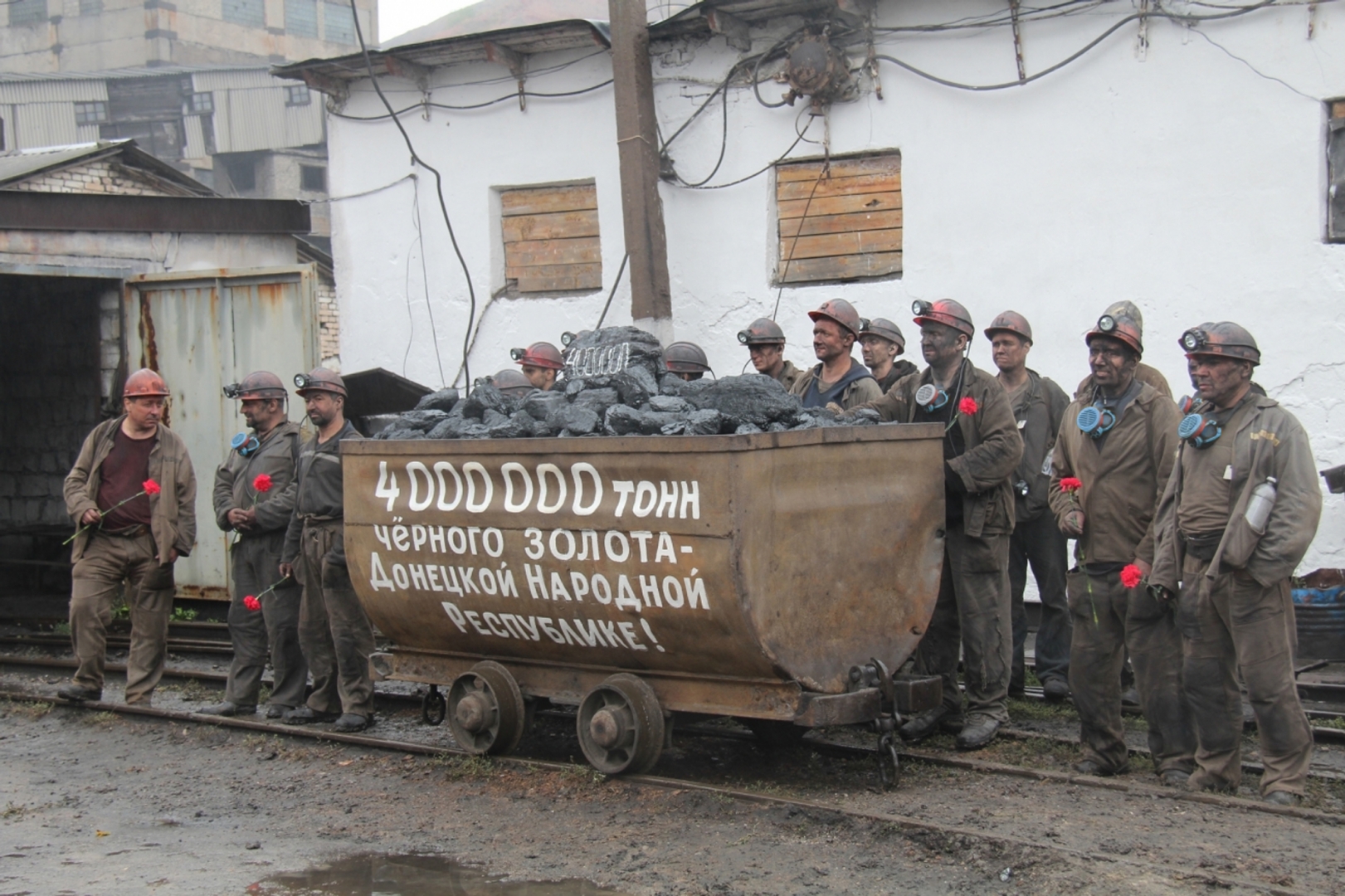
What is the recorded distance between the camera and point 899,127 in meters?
10.8

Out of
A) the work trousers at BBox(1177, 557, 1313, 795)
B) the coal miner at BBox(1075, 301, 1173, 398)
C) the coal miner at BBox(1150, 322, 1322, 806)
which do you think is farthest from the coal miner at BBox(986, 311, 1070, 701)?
the work trousers at BBox(1177, 557, 1313, 795)

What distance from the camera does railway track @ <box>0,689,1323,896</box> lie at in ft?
15.8

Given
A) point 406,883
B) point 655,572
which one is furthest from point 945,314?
point 406,883

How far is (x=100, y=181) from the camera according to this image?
16.7 meters

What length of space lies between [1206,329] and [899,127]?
5.48m

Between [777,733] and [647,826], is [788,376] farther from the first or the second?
[647,826]

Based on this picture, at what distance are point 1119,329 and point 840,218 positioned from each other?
5.21 m

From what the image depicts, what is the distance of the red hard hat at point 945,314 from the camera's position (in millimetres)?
6832

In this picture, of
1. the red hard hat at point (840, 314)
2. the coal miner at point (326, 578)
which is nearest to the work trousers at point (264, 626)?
the coal miner at point (326, 578)

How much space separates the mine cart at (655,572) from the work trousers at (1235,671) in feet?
3.80

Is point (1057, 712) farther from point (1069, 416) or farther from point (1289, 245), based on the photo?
point (1289, 245)

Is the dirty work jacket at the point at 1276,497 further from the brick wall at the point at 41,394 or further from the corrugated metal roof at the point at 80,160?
the corrugated metal roof at the point at 80,160

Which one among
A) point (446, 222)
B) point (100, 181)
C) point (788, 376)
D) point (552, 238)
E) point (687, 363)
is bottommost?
point (788, 376)

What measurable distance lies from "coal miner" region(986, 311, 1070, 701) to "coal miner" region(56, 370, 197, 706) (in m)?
5.16
